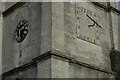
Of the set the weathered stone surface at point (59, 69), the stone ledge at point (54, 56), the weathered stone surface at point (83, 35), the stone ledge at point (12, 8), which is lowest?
the weathered stone surface at point (59, 69)

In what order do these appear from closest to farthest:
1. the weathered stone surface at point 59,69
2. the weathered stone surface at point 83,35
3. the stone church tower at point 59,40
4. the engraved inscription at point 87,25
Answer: the weathered stone surface at point 59,69
the stone church tower at point 59,40
the weathered stone surface at point 83,35
the engraved inscription at point 87,25

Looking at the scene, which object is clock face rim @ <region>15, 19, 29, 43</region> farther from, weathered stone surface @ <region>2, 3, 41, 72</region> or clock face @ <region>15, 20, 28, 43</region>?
weathered stone surface @ <region>2, 3, 41, 72</region>

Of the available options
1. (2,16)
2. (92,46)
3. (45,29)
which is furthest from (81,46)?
(2,16)

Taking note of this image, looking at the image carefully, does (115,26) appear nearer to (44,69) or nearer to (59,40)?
(59,40)

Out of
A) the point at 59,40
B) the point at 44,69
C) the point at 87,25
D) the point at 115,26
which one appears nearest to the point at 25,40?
the point at 59,40

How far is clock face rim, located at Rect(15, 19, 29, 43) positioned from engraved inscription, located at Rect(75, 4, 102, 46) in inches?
101

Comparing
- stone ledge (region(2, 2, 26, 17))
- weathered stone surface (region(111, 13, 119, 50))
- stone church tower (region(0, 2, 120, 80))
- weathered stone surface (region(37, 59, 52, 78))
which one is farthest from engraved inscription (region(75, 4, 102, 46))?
stone ledge (region(2, 2, 26, 17))

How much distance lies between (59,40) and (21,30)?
293 cm

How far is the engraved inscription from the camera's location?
17.1 meters

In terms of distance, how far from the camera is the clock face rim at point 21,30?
57.2ft

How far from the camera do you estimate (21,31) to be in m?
17.7

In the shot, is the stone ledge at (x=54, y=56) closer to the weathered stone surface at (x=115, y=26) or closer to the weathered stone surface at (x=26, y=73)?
the weathered stone surface at (x=26, y=73)

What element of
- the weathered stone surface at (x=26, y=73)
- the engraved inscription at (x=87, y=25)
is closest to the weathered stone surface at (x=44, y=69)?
the weathered stone surface at (x=26, y=73)

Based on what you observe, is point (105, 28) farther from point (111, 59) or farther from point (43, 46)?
point (43, 46)
